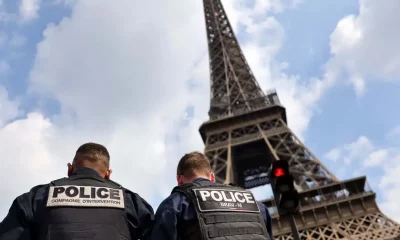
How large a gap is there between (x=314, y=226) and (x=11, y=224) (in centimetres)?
2112

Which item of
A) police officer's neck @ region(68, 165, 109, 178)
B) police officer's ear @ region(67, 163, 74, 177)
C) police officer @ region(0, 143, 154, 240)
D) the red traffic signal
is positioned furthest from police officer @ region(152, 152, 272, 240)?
the red traffic signal

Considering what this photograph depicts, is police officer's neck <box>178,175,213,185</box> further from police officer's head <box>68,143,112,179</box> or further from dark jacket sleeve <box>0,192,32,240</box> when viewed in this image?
dark jacket sleeve <box>0,192,32,240</box>

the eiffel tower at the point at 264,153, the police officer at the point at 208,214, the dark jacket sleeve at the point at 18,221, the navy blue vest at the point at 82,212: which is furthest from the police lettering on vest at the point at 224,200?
the eiffel tower at the point at 264,153

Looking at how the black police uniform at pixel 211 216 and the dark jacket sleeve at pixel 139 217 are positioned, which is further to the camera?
the dark jacket sleeve at pixel 139 217

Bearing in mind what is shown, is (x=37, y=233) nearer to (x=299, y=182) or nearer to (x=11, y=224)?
(x=11, y=224)

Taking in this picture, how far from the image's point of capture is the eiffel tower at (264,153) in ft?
70.6

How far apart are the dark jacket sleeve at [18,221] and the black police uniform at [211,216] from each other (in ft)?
3.20

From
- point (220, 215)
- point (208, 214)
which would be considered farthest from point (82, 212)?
point (220, 215)

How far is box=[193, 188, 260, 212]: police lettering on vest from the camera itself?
3314mm

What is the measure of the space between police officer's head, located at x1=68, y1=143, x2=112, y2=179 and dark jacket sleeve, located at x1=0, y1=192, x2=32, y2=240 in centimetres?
53

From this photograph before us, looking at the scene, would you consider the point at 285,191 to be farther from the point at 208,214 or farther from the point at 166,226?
the point at 166,226

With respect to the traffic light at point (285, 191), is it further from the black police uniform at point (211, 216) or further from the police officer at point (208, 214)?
the black police uniform at point (211, 216)

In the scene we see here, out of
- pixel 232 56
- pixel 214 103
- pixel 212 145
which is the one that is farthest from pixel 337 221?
pixel 232 56

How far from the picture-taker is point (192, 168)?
3742mm
